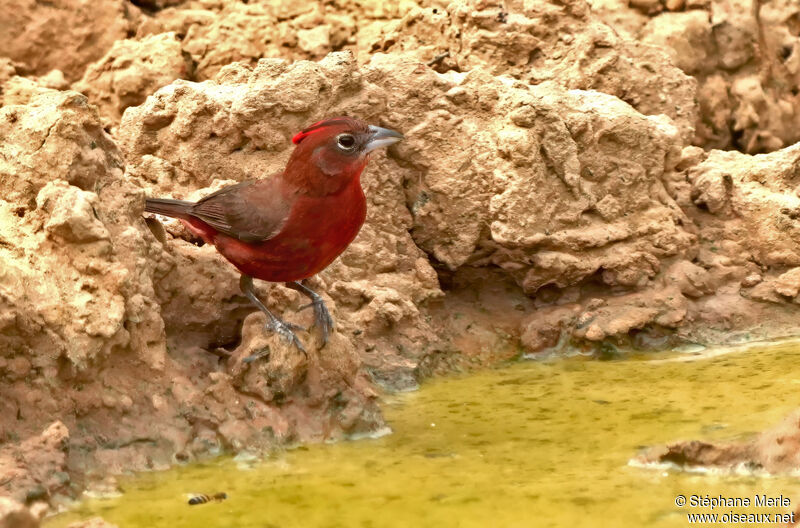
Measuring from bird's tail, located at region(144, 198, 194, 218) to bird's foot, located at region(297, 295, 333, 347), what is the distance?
25.3 inches

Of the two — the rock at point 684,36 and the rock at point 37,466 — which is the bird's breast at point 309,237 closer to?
the rock at point 37,466

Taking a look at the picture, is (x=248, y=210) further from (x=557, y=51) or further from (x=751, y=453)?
(x=557, y=51)

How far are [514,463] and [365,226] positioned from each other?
6.60 ft

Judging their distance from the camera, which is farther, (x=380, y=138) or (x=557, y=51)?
(x=557, y=51)

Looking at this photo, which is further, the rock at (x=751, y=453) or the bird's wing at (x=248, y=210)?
the bird's wing at (x=248, y=210)

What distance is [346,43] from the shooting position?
7770mm

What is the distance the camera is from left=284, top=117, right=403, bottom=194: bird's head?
4762 millimetres

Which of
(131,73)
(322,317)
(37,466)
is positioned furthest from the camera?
(131,73)

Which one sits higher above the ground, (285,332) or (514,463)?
(285,332)

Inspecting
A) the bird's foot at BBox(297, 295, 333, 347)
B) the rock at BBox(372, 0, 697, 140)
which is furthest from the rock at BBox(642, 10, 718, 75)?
the bird's foot at BBox(297, 295, 333, 347)

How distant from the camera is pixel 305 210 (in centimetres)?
477

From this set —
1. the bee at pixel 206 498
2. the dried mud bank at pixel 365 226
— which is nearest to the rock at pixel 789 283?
the dried mud bank at pixel 365 226

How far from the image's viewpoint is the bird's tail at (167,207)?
199 inches

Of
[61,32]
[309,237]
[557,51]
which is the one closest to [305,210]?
[309,237]
